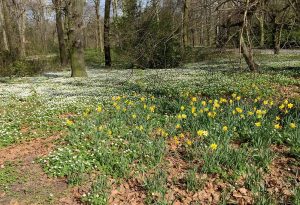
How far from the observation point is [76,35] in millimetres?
20172

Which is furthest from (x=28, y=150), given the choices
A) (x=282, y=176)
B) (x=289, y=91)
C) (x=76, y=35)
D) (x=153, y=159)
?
(x=76, y=35)

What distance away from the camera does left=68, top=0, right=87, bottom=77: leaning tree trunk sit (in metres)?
19.6

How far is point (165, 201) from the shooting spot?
4.90 m

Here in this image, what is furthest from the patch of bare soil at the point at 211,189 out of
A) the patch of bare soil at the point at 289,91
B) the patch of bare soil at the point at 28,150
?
the patch of bare soil at the point at 289,91

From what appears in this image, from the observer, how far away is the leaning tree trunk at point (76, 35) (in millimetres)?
19562

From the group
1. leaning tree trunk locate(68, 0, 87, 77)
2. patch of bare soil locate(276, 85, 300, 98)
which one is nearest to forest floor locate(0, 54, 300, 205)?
patch of bare soil locate(276, 85, 300, 98)

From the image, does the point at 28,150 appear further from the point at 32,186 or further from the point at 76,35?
the point at 76,35

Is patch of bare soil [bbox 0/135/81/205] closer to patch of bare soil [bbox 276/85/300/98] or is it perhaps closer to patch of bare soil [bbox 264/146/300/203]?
patch of bare soil [bbox 264/146/300/203]

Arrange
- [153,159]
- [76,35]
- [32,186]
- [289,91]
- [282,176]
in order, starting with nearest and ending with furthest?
[282,176], [32,186], [153,159], [289,91], [76,35]

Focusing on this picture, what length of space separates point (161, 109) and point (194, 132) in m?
2.21

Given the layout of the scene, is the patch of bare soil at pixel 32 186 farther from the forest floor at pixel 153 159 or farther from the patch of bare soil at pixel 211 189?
the patch of bare soil at pixel 211 189

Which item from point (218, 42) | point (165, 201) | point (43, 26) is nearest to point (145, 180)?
point (165, 201)

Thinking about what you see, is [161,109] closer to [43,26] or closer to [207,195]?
[207,195]

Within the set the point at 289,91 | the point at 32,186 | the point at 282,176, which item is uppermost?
the point at 289,91
